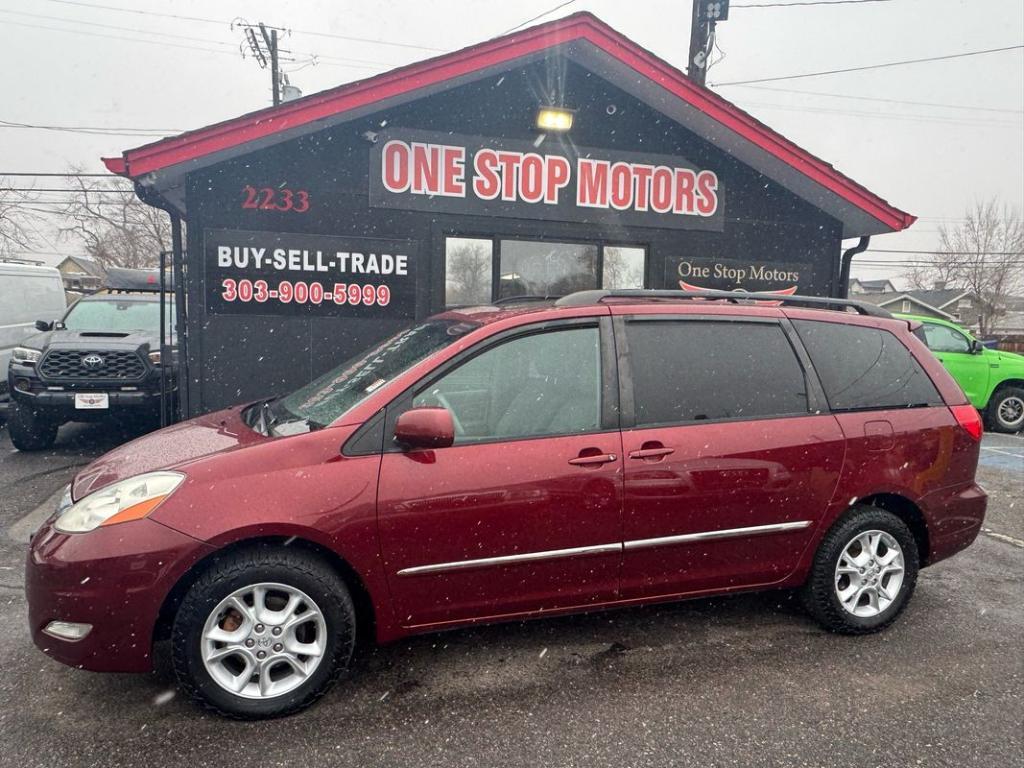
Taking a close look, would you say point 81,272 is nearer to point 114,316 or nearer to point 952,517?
point 114,316

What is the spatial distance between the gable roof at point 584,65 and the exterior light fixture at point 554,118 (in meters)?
0.52

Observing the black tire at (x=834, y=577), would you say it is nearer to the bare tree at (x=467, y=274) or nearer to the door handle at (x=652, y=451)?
the door handle at (x=652, y=451)

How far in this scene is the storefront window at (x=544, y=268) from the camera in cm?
769

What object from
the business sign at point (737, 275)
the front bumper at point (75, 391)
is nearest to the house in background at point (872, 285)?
the business sign at point (737, 275)

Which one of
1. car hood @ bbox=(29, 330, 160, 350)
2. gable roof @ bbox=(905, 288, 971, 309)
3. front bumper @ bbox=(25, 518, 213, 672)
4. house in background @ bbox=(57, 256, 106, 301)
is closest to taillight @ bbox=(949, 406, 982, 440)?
front bumper @ bbox=(25, 518, 213, 672)

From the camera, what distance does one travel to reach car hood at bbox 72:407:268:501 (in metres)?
2.85

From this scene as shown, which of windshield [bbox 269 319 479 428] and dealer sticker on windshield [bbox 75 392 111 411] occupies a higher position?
windshield [bbox 269 319 479 428]

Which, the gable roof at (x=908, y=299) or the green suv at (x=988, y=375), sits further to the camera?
the gable roof at (x=908, y=299)

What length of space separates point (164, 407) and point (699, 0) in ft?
31.6

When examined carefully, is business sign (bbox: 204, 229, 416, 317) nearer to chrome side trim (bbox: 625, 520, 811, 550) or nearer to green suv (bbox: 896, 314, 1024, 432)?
chrome side trim (bbox: 625, 520, 811, 550)

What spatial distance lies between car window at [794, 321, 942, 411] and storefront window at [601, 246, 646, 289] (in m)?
4.27

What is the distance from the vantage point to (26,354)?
7871 mm

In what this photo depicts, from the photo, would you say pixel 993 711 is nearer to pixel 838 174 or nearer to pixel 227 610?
pixel 227 610

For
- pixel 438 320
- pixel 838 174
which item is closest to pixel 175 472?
pixel 438 320
